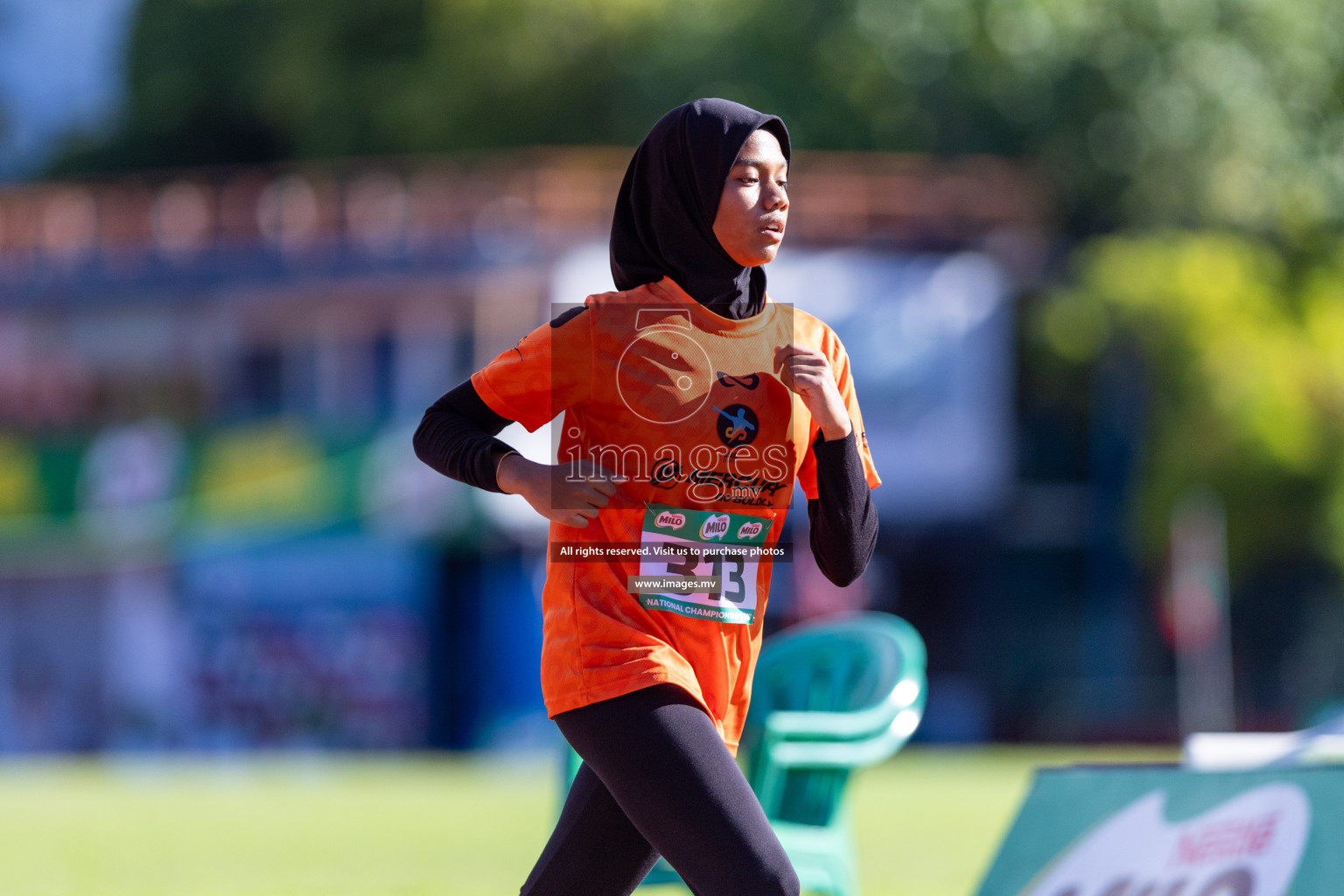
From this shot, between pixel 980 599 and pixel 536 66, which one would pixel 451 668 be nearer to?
pixel 980 599

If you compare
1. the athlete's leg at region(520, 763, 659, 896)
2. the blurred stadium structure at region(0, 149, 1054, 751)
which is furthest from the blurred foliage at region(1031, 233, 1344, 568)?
the athlete's leg at region(520, 763, 659, 896)

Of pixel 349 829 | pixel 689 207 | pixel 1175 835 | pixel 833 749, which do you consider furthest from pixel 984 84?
pixel 689 207

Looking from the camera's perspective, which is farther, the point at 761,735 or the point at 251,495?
the point at 251,495

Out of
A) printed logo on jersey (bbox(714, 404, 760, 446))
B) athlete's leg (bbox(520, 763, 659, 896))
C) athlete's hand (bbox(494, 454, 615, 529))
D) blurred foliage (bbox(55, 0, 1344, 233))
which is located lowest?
athlete's leg (bbox(520, 763, 659, 896))

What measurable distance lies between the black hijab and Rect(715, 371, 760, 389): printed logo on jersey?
0.14m

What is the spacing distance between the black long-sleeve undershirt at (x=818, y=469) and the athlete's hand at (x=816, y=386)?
37 millimetres

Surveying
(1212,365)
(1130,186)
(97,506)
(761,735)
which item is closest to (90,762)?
(97,506)

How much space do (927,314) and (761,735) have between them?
23978 millimetres

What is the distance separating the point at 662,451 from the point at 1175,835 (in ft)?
6.31

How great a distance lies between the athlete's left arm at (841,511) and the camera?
3592 millimetres

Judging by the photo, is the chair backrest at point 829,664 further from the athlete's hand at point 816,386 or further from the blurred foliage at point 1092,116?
the blurred foliage at point 1092,116

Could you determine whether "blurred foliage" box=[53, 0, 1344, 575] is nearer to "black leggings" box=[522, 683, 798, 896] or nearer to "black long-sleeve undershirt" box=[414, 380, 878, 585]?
"black long-sleeve undershirt" box=[414, 380, 878, 585]

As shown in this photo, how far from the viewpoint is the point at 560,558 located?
12.2ft

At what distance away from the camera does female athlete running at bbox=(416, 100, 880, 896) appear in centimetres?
358
